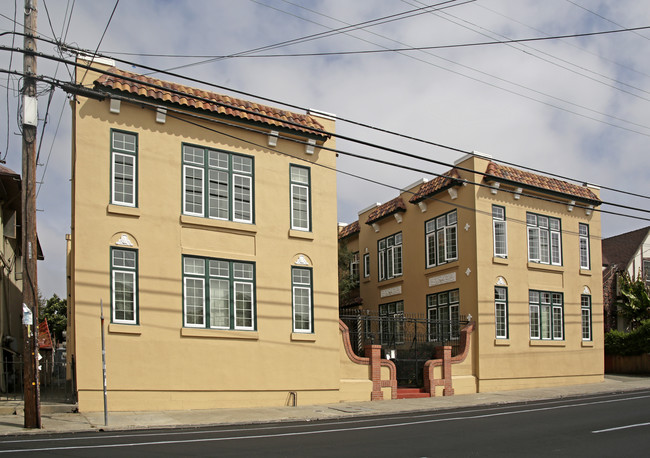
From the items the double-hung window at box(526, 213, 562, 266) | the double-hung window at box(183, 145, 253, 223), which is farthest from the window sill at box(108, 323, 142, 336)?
the double-hung window at box(526, 213, 562, 266)

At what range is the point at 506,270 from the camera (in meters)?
25.2

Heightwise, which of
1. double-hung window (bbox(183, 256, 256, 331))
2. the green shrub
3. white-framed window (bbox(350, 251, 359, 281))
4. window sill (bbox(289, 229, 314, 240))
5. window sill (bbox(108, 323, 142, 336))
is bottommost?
the green shrub

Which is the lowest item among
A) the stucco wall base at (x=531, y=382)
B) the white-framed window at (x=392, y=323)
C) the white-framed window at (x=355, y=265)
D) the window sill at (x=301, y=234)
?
the stucco wall base at (x=531, y=382)

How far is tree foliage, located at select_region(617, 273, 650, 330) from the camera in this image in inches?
1262

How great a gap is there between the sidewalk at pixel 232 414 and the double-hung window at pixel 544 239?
5.56 m

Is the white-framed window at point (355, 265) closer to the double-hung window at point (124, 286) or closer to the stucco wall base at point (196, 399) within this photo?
the stucco wall base at point (196, 399)

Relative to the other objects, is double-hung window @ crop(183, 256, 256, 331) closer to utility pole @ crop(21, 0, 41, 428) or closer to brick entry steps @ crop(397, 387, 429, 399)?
utility pole @ crop(21, 0, 41, 428)

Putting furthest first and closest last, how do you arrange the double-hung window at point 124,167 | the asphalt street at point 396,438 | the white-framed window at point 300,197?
the white-framed window at point 300,197 → the double-hung window at point 124,167 → the asphalt street at point 396,438

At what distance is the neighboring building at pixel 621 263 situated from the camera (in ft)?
110

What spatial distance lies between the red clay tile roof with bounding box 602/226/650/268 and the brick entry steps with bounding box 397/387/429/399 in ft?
59.5

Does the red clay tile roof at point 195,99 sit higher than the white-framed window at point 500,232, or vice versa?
the red clay tile roof at point 195,99

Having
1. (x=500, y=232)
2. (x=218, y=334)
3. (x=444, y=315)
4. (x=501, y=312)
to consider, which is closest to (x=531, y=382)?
(x=501, y=312)

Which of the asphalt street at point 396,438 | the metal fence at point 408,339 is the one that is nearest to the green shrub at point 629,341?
the metal fence at point 408,339

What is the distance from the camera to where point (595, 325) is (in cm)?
2761
